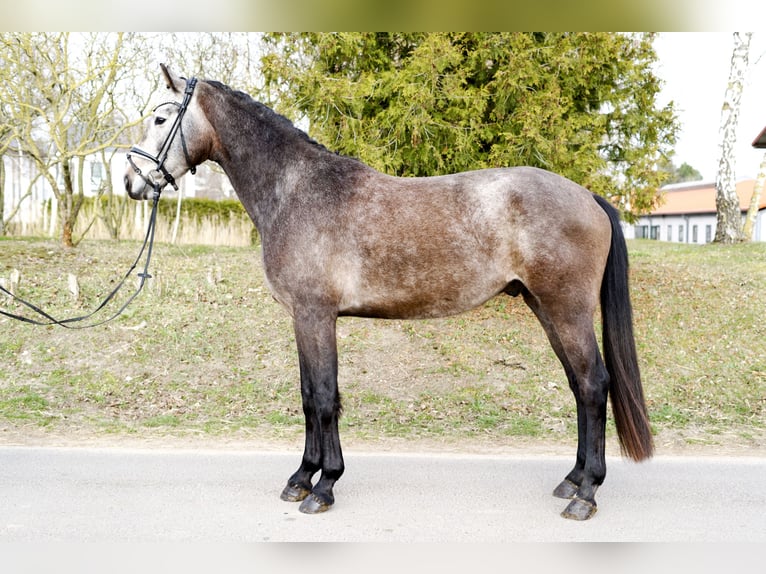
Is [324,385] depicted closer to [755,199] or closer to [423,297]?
[423,297]

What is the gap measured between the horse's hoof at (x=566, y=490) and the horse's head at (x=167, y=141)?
2.93m

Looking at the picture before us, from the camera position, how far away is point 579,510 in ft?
11.8

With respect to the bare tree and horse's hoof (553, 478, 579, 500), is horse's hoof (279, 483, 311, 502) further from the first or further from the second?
the bare tree

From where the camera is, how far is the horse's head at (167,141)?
3.86 m

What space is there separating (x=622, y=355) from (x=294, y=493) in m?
2.11

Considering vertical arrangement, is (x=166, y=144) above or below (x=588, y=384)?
above

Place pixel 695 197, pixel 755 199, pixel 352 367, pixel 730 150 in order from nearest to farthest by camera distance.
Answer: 1. pixel 352 367
2. pixel 730 150
3. pixel 755 199
4. pixel 695 197

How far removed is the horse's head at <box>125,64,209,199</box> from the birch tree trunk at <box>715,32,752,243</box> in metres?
12.0

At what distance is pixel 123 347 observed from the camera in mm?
7348

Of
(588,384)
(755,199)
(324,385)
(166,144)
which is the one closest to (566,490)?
(588,384)

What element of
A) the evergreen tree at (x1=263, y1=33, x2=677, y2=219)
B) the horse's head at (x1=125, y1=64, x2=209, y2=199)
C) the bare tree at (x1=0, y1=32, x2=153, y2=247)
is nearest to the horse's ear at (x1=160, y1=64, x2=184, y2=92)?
the horse's head at (x1=125, y1=64, x2=209, y2=199)

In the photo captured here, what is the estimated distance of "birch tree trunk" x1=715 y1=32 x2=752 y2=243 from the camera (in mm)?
12477

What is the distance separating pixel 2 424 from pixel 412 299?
391cm

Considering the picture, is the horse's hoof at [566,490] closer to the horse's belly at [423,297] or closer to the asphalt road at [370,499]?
the asphalt road at [370,499]
